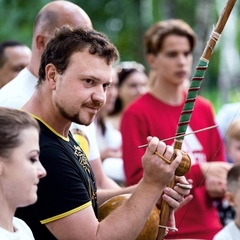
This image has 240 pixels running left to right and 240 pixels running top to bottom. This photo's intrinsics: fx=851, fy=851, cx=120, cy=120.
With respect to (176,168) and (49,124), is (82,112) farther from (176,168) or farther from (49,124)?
(176,168)

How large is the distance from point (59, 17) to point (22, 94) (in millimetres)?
627

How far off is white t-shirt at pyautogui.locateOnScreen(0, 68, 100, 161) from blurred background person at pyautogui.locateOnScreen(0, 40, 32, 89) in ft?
6.49

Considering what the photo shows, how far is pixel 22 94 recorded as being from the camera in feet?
15.0

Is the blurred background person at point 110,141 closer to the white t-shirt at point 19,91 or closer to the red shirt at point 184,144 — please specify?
the red shirt at point 184,144

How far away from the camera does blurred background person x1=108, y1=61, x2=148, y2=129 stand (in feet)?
30.7

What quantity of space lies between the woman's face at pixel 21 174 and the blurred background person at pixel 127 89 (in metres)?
5.83

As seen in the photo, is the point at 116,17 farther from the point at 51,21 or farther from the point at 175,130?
the point at 51,21

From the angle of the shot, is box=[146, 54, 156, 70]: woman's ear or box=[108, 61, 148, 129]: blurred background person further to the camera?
box=[108, 61, 148, 129]: blurred background person

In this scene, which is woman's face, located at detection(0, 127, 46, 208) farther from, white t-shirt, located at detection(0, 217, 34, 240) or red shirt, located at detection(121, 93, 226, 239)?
red shirt, located at detection(121, 93, 226, 239)

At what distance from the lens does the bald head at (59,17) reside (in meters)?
4.84

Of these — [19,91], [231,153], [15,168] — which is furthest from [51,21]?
[231,153]

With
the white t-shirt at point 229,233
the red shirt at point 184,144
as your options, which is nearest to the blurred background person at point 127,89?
the red shirt at point 184,144

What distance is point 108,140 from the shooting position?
8242mm

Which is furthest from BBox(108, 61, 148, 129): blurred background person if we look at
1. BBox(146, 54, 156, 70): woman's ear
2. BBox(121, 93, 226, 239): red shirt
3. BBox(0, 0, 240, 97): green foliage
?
BBox(0, 0, 240, 97): green foliage
